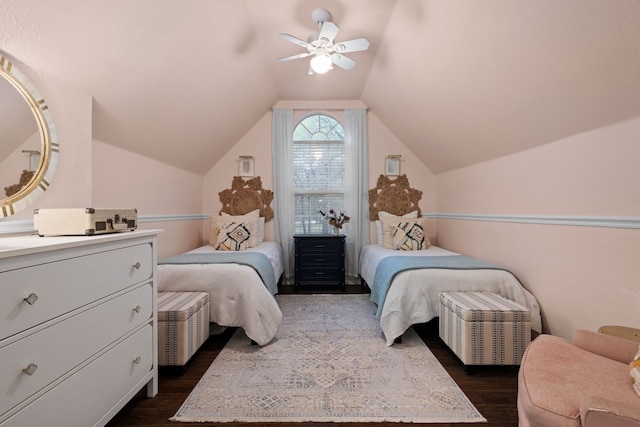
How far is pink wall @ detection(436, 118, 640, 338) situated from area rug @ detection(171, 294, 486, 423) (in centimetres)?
Answer: 103

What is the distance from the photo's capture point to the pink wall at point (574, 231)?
155 centimetres

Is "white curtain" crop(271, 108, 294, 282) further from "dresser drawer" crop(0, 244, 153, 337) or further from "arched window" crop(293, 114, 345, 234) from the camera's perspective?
"dresser drawer" crop(0, 244, 153, 337)

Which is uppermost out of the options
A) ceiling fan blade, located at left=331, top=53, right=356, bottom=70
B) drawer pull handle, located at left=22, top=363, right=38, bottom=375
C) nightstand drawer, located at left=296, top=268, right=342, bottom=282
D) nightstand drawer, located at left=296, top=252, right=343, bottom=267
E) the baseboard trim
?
ceiling fan blade, located at left=331, top=53, right=356, bottom=70

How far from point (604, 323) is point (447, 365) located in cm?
98

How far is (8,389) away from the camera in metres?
0.83

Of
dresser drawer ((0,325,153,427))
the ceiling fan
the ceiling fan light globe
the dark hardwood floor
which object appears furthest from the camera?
the ceiling fan light globe

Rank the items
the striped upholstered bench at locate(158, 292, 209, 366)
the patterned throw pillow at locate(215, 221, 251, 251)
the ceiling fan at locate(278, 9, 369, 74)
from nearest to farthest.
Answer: the striped upholstered bench at locate(158, 292, 209, 366), the ceiling fan at locate(278, 9, 369, 74), the patterned throw pillow at locate(215, 221, 251, 251)

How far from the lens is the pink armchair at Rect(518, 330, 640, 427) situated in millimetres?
798

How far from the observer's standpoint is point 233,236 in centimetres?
329

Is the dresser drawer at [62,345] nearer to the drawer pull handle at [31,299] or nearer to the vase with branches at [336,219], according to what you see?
the drawer pull handle at [31,299]

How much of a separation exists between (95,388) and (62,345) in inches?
11.4

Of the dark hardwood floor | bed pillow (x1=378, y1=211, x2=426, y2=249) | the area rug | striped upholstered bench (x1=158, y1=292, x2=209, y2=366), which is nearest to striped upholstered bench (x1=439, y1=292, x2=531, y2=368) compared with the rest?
the dark hardwood floor

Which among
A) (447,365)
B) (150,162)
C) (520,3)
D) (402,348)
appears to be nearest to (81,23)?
(150,162)

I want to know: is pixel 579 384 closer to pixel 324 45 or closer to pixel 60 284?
pixel 60 284
